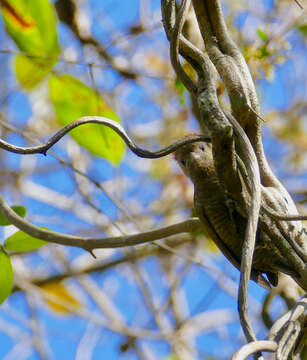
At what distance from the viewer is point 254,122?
0.90 metres

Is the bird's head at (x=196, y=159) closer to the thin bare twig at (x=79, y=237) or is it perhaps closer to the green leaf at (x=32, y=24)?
the thin bare twig at (x=79, y=237)

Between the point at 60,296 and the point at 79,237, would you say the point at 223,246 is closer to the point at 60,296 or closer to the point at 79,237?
the point at 79,237

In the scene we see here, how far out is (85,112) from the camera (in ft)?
4.95

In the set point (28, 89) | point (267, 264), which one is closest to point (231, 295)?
point (28, 89)

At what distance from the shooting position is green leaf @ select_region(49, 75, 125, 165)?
1467 millimetres

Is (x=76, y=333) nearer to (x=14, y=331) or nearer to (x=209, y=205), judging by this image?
(x=14, y=331)

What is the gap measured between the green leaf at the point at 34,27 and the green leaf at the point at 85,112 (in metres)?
0.08

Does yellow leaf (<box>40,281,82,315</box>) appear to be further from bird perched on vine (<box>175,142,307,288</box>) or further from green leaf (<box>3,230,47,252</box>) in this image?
bird perched on vine (<box>175,142,307,288</box>)

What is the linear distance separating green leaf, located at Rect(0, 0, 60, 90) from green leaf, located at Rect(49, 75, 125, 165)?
0.08m

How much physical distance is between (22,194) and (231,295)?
4.06 ft

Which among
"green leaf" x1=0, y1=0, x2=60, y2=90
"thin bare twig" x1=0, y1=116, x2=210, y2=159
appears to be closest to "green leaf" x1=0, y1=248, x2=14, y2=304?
"thin bare twig" x1=0, y1=116, x2=210, y2=159

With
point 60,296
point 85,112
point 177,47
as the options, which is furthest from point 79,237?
point 60,296

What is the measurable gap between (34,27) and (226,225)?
89 cm

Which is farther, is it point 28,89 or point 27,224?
point 28,89
